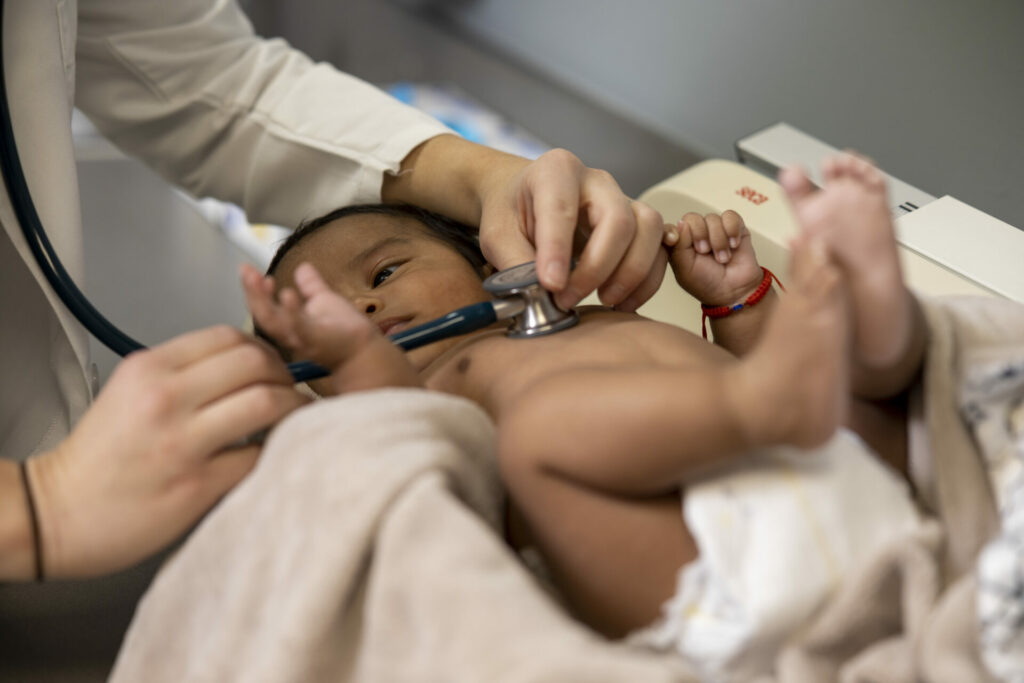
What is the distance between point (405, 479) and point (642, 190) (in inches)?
31.2

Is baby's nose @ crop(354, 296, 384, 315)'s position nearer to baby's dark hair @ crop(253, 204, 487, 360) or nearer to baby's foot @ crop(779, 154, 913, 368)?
baby's dark hair @ crop(253, 204, 487, 360)

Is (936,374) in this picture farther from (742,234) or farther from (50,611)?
(50,611)

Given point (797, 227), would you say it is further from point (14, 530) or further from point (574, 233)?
point (14, 530)

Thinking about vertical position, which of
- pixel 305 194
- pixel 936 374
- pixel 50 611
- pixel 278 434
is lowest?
pixel 50 611

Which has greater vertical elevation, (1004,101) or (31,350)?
(1004,101)

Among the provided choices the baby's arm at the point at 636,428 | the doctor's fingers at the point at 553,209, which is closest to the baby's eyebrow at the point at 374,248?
the doctor's fingers at the point at 553,209

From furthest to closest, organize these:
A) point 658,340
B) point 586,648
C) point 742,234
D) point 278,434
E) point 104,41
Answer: point 104,41
point 742,234
point 658,340
point 278,434
point 586,648

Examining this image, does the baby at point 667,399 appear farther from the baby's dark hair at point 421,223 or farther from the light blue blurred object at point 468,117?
the light blue blurred object at point 468,117

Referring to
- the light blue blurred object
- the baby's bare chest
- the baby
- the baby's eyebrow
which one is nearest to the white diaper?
the baby

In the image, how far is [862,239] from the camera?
1.84 feet

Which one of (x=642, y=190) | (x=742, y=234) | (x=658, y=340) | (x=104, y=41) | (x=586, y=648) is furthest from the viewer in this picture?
(x=642, y=190)

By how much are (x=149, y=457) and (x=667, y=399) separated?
329mm

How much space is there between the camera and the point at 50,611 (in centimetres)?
80

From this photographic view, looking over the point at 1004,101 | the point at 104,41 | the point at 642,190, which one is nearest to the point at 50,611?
the point at 104,41
